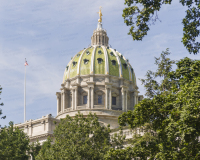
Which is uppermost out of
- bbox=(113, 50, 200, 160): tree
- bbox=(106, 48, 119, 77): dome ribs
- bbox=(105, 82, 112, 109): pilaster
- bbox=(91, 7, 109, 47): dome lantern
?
bbox=(91, 7, 109, 47): dome lantern

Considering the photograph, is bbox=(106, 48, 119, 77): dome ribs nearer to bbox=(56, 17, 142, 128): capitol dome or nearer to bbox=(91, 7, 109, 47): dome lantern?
bbox=(56, 17, 142, 128): capitol dome

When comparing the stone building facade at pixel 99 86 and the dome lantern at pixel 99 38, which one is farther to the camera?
the dome lantern at pixel 99 38

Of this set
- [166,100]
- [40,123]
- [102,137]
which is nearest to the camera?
[166,100]

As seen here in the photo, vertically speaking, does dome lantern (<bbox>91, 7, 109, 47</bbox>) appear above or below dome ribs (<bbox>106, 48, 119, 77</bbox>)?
above

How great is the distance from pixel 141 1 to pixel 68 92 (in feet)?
240

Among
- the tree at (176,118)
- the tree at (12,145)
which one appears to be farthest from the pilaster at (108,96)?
the tree at (176,118)

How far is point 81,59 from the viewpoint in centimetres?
9725

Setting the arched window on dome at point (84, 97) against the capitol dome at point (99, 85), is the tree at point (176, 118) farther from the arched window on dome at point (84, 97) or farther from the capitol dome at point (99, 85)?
the arched window on dome at point (84, 97)

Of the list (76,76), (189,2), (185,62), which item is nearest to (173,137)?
(185,62)

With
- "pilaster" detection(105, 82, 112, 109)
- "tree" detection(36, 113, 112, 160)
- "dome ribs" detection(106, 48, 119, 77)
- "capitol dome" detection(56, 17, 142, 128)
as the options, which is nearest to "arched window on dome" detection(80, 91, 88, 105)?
"capitol dome" detection(56, 17, 142, 128)

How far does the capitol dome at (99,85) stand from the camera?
89.6 metres

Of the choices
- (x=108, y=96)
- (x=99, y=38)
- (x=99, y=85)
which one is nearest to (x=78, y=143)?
(x=108, y=96)

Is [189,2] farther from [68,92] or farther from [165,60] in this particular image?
[68,92]

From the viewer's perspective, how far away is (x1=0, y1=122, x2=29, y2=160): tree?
158 feet
